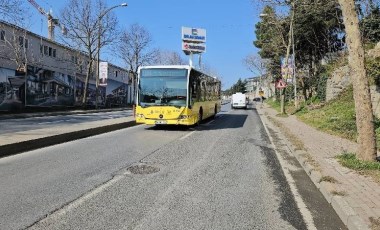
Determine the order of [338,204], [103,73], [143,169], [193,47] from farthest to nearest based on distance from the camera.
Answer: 1. [193,47]
2. [103,73]
3. [143,169]
4. [338,204]

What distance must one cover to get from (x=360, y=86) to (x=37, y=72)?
33020 millimetres

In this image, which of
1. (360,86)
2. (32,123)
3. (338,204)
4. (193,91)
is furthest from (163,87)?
(338,204)

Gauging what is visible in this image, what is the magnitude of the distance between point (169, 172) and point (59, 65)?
38.0 meters

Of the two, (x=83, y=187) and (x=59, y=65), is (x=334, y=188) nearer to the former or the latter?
(x=83, y=187)

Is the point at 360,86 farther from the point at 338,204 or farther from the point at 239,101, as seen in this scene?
the point at 239,101

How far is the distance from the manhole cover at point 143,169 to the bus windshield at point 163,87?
8992 millimetres

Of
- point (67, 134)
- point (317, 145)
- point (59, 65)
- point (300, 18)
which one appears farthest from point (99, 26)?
point (317, 145)

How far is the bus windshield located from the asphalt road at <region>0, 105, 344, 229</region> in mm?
6371

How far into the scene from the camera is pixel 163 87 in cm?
1888

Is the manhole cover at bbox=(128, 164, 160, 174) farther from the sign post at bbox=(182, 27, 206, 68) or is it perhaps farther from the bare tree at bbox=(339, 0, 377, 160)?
the sign post at bbox=(182, 27, 206, 68)

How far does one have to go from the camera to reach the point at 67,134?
47.3 ft

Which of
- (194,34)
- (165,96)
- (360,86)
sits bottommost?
(165,96)

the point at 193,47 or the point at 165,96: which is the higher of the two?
the point at 193,47

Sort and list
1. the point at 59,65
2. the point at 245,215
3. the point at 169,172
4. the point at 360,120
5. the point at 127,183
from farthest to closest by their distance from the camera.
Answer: the point at 59,65, the point at 360,120, the point at 169,172, the point at 127,183, the point at 245,215
